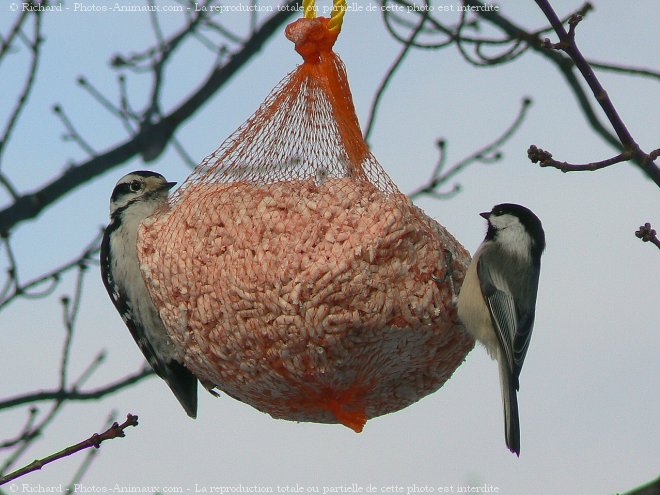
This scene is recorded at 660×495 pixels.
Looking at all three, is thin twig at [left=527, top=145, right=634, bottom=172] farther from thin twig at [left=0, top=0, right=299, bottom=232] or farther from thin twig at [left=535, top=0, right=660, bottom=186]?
thin twig at [left=0, top=0, right=299, bottom=232]

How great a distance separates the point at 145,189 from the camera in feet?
14.3

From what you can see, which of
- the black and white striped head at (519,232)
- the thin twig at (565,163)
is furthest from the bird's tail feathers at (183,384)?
the thin twig at (565,163)

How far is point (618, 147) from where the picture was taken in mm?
4113

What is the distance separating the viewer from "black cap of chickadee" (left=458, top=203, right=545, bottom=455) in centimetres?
378

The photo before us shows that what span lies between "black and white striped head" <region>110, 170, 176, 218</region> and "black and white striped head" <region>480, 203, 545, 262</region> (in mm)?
1398

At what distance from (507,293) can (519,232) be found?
0.34 meters

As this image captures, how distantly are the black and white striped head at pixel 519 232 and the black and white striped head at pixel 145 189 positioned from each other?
140 cm

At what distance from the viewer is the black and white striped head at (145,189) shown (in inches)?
171

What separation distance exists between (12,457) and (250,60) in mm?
2299

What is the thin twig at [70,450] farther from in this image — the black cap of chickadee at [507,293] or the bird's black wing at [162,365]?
the black cap of chickadee at [507,293]

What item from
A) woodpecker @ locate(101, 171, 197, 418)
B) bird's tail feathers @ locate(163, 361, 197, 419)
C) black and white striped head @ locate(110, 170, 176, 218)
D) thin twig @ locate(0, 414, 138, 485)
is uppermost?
black and white striped head @ locate(110, 170, 176, 218)

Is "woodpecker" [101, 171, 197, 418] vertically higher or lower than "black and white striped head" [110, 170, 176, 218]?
lower

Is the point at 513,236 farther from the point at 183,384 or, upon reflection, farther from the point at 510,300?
the point at 183,384

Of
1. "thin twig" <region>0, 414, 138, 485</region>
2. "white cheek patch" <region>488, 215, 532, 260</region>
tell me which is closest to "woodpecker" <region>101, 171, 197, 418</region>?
"thin twig" <region>0, 414, 138, 485</region>
